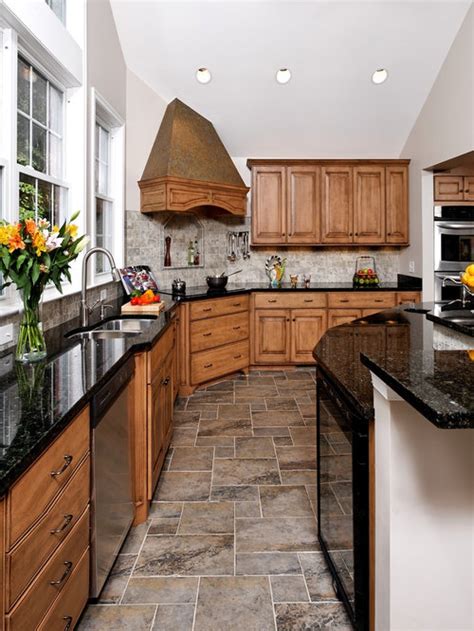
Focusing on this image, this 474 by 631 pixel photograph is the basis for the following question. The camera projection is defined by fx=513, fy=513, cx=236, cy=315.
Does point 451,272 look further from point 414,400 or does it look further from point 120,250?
point 414,400

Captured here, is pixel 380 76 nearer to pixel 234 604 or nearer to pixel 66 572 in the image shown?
pixel 234 604

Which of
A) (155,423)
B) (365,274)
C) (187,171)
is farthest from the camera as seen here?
(365,274)

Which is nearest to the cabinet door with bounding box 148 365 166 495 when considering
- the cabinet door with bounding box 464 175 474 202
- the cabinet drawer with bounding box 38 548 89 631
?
the cabinet drawer with bounding box 38 548 89 631

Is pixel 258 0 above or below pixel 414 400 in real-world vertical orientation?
above

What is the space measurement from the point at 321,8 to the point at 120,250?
2907 millimetres

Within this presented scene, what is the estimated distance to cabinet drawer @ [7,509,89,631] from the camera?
3.92 feet

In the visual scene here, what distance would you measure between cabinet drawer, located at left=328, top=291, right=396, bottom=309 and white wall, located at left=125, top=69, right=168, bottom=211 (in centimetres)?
245

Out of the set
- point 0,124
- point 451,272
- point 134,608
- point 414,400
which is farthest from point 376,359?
point 451,272

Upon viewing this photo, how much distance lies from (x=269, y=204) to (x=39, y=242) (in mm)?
4452

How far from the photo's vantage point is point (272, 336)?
596cm

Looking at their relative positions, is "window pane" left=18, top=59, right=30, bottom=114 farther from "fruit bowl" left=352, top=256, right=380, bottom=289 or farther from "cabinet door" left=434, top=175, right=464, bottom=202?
"cabinet door" left=434, top=175, right=464, bottom=202

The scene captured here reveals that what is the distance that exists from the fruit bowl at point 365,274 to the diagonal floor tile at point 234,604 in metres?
4.37

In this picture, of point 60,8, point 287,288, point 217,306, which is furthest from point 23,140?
point 287,288

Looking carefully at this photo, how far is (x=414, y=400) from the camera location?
109cm
